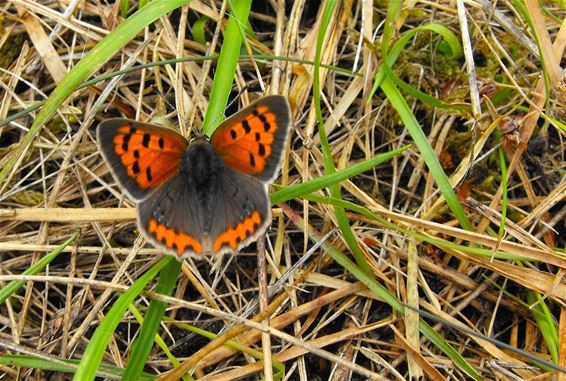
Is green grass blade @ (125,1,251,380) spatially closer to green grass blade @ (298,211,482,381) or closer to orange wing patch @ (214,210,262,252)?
orange wing patch @ (214,210,262,252)

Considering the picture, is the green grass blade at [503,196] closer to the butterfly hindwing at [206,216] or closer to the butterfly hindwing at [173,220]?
the butterfly hindwing at [206,216]

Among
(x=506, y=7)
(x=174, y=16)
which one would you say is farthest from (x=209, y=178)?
(x=506, y=7)

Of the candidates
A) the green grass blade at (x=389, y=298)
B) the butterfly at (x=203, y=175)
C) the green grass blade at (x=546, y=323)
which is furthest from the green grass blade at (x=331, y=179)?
the green grass blade at (x=546, y=323)

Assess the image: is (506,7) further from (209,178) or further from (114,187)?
(114,187)

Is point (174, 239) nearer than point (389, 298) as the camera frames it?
Yes

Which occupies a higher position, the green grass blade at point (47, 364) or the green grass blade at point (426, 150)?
the green grass blade at point (426, 150)

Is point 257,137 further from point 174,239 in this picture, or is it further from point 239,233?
point 174,239

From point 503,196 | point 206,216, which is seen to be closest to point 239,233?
point 206,216
